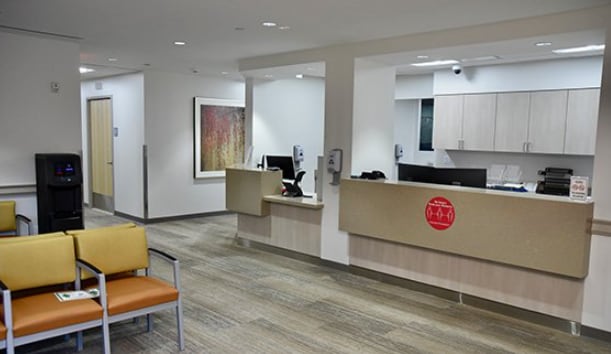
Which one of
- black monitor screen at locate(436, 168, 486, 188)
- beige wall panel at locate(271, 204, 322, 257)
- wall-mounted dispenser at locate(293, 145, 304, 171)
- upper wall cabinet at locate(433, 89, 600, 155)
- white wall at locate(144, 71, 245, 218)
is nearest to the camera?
black monitor screen at locate(436, 168, 486, 188)

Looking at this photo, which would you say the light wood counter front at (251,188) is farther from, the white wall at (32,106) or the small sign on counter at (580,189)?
the small sign on counter at (580,189)

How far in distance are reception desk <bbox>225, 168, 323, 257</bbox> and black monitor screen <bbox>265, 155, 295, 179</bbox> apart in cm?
51

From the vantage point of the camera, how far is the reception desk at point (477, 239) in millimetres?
3754

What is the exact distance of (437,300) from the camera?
14.9 ft

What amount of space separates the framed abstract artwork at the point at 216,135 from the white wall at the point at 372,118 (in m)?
3.65

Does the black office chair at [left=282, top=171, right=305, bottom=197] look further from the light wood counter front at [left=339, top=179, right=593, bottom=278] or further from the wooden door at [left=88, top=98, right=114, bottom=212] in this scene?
the wooden door at [left=88, top=98, right=114, bottom=212]

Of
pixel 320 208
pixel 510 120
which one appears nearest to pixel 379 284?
pixel 320 208

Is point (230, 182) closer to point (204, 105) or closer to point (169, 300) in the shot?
point (204, 105)

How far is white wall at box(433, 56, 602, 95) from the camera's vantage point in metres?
5.80

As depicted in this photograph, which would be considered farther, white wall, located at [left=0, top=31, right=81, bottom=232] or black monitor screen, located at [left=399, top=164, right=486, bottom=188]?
white wall, located at [left=0, top=31, right=81, bottom=232]

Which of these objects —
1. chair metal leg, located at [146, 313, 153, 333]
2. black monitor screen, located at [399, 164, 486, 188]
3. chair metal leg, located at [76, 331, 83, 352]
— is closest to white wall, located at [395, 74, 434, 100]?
black monitor screen, located at [399, 164, 486, 188]

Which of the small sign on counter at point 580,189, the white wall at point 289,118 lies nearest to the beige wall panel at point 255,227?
the white wall at point 289,118

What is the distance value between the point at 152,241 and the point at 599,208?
5509 millimetres

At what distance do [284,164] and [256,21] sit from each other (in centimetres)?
283
